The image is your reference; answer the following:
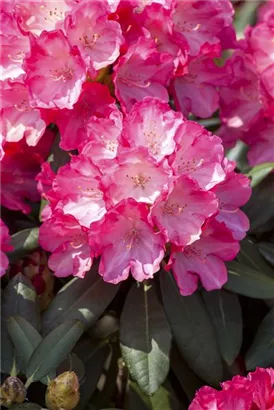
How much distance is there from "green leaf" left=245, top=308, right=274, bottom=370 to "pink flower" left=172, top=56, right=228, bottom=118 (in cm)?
42

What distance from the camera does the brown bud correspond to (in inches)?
50.7

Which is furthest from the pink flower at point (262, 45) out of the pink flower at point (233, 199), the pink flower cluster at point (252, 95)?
the pink flower at point (233, 199)

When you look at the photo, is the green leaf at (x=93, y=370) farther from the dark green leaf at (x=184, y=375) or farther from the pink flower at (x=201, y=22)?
the pink flower at (x=201, y=22)

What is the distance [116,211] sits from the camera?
1.39 metres

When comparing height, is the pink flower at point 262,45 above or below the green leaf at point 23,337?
above

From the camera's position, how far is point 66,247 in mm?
1524

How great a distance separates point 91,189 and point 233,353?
1.24ft

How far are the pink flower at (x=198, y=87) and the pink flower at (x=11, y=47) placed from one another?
0.30m

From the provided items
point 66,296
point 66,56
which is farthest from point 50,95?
point 66,296

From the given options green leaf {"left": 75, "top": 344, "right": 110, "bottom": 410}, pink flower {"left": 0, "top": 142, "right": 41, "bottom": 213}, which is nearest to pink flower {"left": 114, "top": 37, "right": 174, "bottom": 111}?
pink flower {"left": 0, "top": 142, "right": 41, "bottom": 213}

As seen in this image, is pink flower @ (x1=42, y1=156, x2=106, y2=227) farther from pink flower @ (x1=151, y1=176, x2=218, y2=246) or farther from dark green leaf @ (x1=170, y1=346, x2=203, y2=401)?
dark green leaf @ (x1=170, y1=346, x2=203, y2=401)

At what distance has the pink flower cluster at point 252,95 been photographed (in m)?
1.75

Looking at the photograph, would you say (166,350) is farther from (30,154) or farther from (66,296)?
(30,154)

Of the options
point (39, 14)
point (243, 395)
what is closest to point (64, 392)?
point (243, 395)
